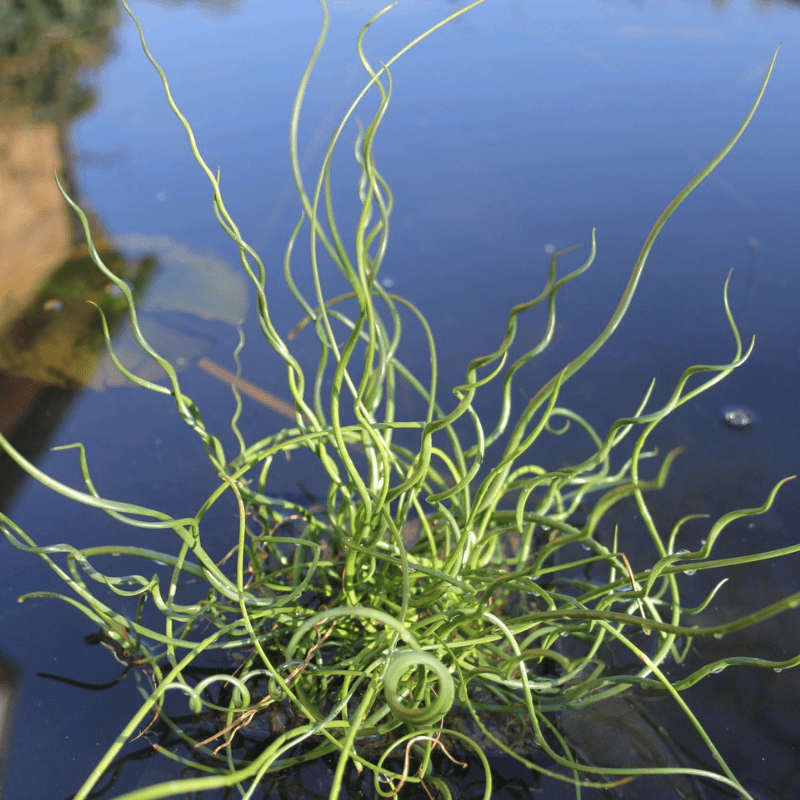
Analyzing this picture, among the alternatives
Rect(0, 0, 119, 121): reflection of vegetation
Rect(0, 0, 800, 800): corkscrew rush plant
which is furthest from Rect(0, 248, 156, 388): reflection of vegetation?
Rect(0, 0, 119, 121): reflection of vegetation

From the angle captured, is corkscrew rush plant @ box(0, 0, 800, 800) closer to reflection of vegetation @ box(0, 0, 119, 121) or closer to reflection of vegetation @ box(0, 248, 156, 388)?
reflection of vegetation @ box(0, 248, 156, 388)

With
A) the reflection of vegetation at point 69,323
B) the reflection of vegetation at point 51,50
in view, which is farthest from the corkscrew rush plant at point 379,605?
the reflection of vegetation at point 51,50

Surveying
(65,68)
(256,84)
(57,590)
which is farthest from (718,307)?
(65,68)

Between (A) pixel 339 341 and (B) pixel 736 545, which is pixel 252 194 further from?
(B) pixel 736 545

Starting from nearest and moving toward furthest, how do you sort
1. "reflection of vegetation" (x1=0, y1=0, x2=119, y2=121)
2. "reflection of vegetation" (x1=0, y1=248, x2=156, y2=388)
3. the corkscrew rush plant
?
the corkscrew rush plant
"reflection of vegetation" (x1=0, y1=248, x2=156, y2=388)
"reflection of vegetation" (x1=0, y1=0, x2=119, y2=121)

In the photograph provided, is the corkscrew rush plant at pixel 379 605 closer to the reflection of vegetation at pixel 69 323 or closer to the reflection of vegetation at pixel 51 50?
the reflection of vegetation at pixel 69 323
